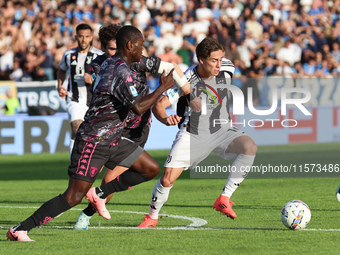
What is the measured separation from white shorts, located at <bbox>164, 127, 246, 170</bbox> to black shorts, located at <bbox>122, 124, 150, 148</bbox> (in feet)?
1.23

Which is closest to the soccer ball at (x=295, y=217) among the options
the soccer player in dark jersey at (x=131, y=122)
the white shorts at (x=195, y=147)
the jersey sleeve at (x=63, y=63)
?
the white shorts at (x=195, y=147)

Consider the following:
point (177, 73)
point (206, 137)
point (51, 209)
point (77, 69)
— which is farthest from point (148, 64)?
point (77, 69)

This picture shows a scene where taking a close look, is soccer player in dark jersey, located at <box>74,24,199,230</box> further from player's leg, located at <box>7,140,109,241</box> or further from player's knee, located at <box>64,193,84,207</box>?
player's knee, located at <box>64,193,84,207</box>

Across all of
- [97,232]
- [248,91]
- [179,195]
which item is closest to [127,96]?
[97,232]

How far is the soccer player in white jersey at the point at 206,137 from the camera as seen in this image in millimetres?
7949

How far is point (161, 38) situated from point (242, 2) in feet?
13.0

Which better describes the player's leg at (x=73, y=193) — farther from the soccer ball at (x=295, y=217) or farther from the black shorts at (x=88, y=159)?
the soccer ball at (x=295, y=217)

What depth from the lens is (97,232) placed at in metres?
7.49

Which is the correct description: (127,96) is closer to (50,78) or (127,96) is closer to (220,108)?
(220,108)

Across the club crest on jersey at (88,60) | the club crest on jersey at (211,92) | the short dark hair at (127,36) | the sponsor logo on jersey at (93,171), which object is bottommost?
the club crest on jersey at (88,60)

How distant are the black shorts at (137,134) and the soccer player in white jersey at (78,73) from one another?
10.5ft

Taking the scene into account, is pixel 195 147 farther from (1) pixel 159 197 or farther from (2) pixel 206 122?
(1) pixel 159 197

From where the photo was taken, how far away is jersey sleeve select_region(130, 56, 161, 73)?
733cm

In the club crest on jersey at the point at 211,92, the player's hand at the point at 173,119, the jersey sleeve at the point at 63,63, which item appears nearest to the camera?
the player's hand at the point at 173,119
